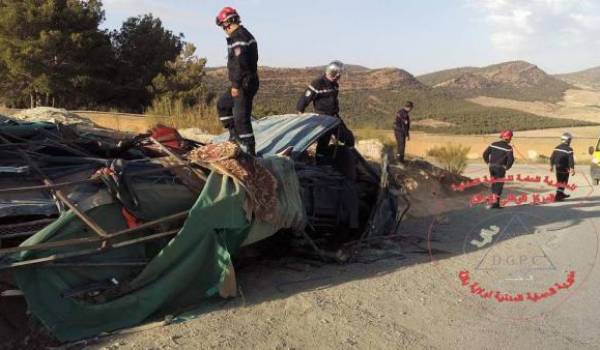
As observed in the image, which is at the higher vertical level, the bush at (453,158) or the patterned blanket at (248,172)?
the patterned blanket at (248,172)

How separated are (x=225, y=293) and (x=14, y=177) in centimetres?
203

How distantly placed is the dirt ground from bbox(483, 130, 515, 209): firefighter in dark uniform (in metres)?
4.11

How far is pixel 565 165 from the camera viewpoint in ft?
46.3

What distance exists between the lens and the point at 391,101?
255 feet

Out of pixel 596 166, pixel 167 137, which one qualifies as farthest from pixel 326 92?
pixel 596 166

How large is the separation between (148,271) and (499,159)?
30.1 feet

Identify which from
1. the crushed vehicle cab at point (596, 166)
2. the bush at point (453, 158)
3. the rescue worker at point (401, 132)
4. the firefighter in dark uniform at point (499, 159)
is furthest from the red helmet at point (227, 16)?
the crushed vehicle cab at point (596, 166)

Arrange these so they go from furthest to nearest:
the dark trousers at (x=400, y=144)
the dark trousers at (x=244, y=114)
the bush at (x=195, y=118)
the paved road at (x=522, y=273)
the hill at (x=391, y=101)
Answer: the hill at (x=391, y=101) → the bush at (x=195, y=118) → the dark trousers at (x=400, y=144) → the dark trousers at (x=244, y=114) → the paved road at (x=522, y=273)

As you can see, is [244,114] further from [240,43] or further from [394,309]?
[394,309]

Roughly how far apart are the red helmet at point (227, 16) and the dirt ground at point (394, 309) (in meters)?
2.86

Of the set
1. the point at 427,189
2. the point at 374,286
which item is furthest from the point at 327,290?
the point at 427,189

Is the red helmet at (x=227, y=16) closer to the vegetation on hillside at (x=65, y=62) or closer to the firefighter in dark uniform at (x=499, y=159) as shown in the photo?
the firefighter in dark uniform at (x=499, y=159)

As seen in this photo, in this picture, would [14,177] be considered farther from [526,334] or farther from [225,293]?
[526,334]

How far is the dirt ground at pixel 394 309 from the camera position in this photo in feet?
14.8
